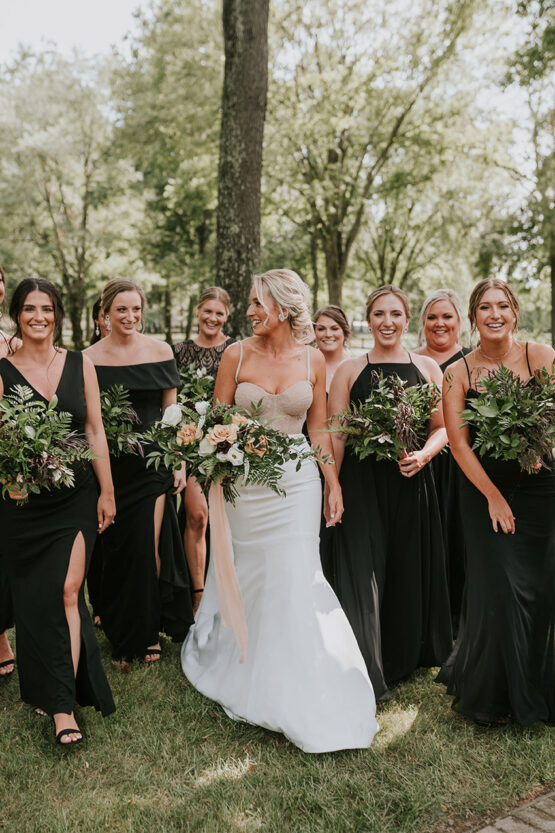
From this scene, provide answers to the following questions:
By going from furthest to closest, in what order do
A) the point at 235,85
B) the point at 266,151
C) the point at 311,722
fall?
the point at 266,151 < the point at 235,85 < the point at 311,722

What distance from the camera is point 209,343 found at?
25.2 feet

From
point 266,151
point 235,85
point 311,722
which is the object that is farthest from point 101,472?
point 266,151

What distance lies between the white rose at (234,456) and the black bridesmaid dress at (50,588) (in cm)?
102

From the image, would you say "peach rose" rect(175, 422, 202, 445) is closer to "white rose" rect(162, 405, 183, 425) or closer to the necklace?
"white rose" rect(162, 405, 183, 425)

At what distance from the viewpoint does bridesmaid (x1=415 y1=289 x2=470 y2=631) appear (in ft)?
20.5

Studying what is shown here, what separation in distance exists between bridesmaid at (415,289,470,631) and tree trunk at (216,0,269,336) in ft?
12.1

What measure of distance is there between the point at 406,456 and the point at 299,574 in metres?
1.18

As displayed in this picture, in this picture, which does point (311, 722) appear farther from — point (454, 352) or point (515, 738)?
point (454, 352)

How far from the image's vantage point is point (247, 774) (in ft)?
13.5

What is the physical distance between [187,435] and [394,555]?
1.96 m

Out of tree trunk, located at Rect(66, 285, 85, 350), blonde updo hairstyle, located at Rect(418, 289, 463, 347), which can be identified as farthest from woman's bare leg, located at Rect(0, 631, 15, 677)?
tree trunk, located at Rect(66, 285, 85, 350)

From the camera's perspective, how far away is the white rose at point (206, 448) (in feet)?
14.7

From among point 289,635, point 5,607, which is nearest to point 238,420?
point 289,635

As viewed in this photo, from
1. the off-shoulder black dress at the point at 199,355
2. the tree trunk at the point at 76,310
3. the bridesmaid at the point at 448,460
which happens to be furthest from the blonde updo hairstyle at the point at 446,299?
the tree trunk at the point at 76,310
